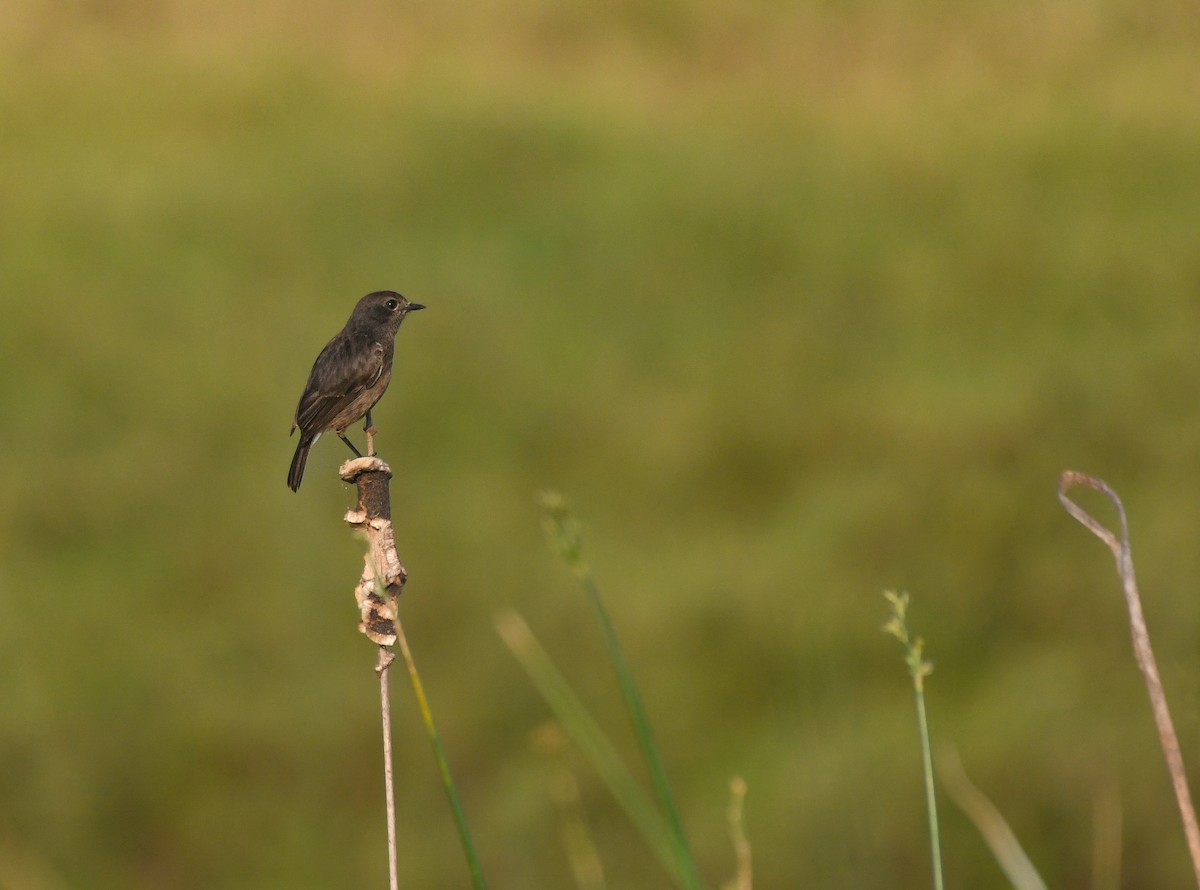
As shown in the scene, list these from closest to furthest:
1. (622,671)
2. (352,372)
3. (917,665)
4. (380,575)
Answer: (917,665) → (380,575) → (622,671) → (352,372)

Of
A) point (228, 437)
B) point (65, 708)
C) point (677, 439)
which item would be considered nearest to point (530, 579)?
point (677, 439)

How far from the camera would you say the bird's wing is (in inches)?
79.7

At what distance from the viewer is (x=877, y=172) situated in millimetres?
9109

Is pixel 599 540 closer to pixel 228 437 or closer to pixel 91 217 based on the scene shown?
pixel 228 437

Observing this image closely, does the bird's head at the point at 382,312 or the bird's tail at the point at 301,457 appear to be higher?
the bird's head at the point at 382,312

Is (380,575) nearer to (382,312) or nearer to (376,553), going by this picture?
(376,553)

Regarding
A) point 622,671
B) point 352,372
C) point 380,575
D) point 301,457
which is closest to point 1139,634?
point 622,671

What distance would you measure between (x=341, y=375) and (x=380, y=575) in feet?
2.30

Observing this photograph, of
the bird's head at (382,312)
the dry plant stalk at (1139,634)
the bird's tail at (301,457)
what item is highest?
the bird's head at (382,312)

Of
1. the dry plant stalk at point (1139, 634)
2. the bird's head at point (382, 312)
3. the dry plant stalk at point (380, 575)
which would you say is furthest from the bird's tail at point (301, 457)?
the dry plant stalk at point (1139, 634)

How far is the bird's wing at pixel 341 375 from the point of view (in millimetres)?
2023

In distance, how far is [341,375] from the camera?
79.8 inches

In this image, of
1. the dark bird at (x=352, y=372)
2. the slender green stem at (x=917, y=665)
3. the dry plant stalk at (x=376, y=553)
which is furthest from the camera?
the dark bird at (x=352, y=372)

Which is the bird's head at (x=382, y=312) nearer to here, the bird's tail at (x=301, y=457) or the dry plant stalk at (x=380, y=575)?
the bird's tail at (x=301, y=457)
